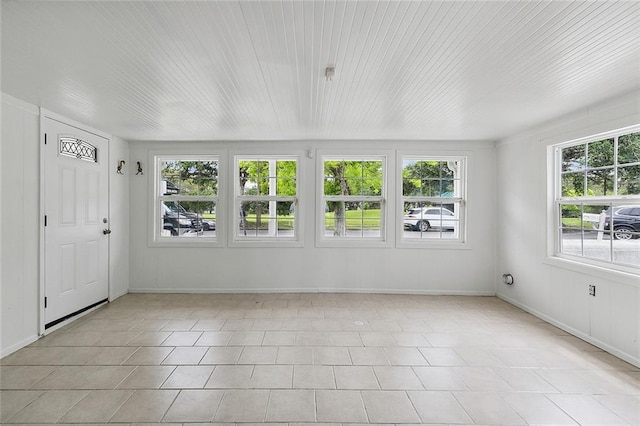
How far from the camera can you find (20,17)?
5.18ft

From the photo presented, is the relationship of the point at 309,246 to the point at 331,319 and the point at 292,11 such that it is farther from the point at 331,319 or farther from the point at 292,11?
the point at 292,11

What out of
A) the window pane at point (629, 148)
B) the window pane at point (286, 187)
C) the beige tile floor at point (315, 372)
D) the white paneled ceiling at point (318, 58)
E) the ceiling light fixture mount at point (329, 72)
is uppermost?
the white paneled ceiling at point (318, 58)

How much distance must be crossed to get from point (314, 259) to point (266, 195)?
1237mm

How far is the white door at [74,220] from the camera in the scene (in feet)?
10.2

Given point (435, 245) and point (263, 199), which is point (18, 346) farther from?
point (435, 245)

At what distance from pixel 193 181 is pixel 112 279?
5.77 feet

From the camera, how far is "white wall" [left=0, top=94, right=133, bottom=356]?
2621 mm

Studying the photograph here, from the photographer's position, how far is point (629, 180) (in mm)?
2668

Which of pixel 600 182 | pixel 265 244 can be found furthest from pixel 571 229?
pixel 265 244

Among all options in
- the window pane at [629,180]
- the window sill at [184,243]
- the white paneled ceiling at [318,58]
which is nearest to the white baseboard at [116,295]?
the window sill at [184,243]

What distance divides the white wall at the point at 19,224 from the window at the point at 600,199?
5530 mm

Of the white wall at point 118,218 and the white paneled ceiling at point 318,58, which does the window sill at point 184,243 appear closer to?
the white wall at point 118,218

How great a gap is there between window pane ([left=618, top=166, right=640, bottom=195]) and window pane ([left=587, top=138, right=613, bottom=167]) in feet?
0.50

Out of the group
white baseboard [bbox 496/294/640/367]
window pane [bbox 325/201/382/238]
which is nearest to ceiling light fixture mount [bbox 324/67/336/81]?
window pane [bbox 325/201/382/238]
